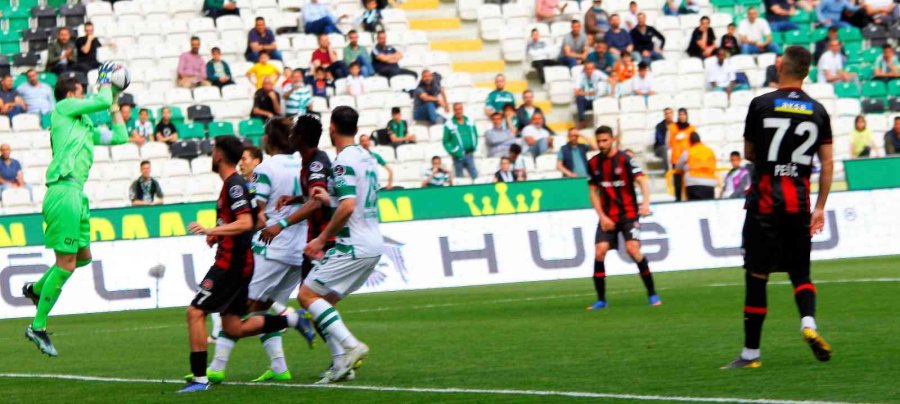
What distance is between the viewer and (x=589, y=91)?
3042cm

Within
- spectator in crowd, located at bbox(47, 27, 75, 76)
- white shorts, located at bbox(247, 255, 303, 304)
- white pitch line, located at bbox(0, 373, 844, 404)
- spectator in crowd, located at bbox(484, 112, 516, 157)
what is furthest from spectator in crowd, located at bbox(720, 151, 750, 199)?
white pitch line, located at bbox(0, 373, 844, 404)

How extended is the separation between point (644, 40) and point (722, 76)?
1736mm

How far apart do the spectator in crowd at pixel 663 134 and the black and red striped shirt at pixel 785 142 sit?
18505mm

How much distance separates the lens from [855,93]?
3197cm

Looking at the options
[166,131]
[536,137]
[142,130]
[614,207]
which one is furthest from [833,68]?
[614,207]

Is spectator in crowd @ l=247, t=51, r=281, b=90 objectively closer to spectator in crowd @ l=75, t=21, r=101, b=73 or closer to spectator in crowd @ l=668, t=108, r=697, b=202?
spectator in crowd @ l=75, t=21, r=101, b=73

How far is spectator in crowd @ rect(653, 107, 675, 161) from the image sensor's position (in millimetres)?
28584

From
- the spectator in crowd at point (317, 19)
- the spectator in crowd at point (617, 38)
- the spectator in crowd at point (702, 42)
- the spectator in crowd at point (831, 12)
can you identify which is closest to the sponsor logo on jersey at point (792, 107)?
the spectator in crowd at point (317, 19)

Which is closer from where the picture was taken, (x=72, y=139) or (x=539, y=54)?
(x=72, y=139)

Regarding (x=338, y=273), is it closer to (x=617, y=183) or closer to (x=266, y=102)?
(x=617, y=183)

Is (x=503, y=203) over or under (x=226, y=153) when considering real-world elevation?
under

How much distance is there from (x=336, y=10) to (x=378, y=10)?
871mm

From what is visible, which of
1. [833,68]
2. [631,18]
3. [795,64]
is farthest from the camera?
[833,68]

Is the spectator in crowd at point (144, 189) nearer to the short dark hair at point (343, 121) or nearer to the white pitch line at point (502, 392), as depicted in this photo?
the white pitch line at point (502, 392)
